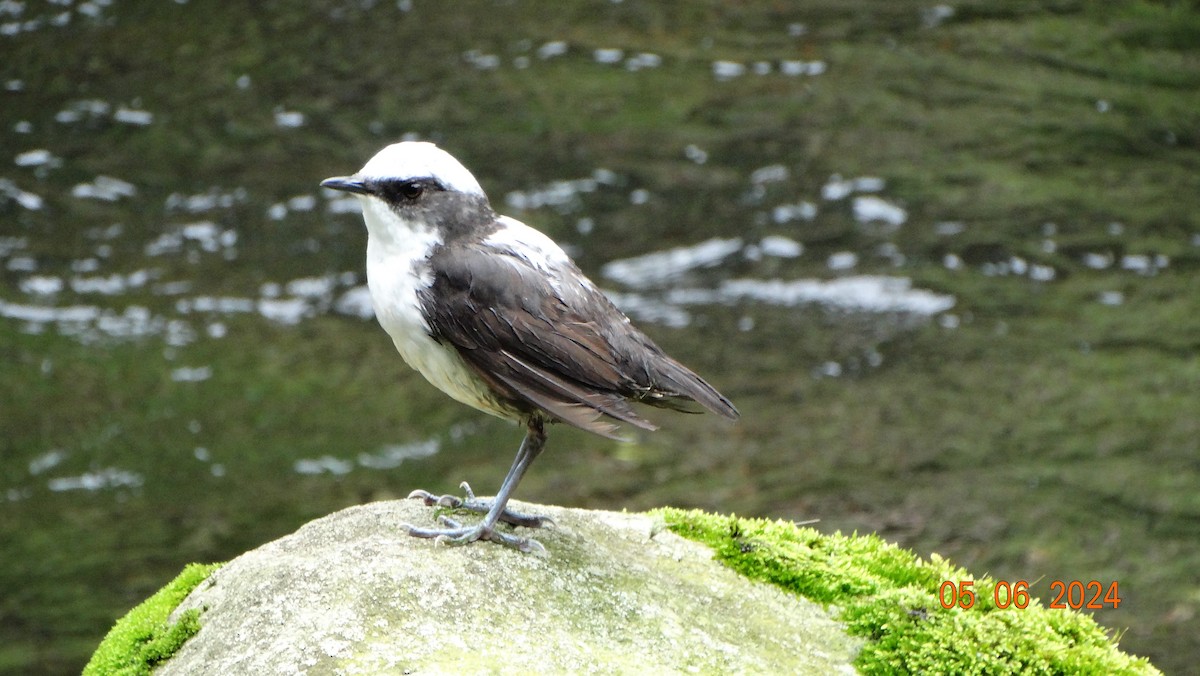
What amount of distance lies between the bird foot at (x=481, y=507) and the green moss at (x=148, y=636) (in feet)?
2.77

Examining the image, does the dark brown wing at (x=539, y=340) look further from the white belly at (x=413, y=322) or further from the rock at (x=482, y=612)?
the rock at (x=482, y=612)

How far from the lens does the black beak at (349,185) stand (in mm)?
4426

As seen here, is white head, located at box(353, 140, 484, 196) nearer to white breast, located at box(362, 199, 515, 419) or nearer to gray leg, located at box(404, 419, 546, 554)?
white breast, located at box(362, 199, 515, 419)

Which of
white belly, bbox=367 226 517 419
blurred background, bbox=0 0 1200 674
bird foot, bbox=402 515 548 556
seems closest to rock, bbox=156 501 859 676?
bird foot, bbox=402 515 548 556

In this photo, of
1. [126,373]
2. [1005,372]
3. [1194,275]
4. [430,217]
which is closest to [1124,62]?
[1194,275]

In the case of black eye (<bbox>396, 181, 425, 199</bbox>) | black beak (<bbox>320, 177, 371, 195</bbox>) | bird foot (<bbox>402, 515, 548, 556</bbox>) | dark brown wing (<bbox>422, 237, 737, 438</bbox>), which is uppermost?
black beak (<bbox>320, 177, 371, 195</bbox>)

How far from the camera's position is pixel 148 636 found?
4328 mm

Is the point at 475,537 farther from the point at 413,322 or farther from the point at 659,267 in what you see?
the point at 659,267

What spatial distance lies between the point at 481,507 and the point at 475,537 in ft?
1.24

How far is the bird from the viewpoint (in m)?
4.36

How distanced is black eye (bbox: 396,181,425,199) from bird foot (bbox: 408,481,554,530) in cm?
110

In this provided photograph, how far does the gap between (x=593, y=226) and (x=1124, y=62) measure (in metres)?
7.50

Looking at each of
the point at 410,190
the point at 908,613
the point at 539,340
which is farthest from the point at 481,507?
the point at 908,613

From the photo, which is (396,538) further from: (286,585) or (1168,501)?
(1168,501)
